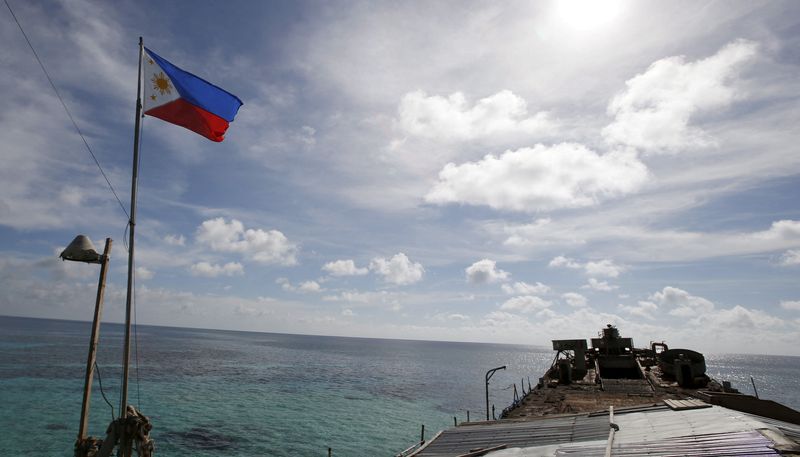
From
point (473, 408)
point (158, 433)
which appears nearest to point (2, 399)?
point (158, 433)

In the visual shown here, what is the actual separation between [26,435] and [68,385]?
30.5 meters

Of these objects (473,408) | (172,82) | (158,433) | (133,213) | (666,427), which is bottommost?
(473,408)

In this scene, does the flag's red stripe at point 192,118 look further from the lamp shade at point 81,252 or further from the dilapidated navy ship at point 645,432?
the dilapidated navy ship at point 645,432

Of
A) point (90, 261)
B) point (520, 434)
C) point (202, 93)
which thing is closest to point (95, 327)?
point (90, 261)

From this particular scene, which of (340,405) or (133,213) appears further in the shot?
(340,405)

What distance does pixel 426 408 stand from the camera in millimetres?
61438

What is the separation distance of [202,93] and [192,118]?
89 cm

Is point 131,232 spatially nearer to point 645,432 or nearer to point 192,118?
point 192,118

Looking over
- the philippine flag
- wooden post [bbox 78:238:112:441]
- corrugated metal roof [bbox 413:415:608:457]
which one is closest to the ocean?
corrugated metal roof [bbox 413:415:608:457]

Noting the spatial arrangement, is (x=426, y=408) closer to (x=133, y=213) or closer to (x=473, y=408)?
(x=473, y=408)

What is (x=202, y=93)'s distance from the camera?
43.3ft

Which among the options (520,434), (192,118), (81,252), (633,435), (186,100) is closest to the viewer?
(81,252)

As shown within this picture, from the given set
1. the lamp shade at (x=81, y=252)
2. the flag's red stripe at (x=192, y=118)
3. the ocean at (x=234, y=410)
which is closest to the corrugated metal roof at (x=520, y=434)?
the lamp shade at (x=81, y=252)

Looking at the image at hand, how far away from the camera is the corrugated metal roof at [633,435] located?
11680 mm
